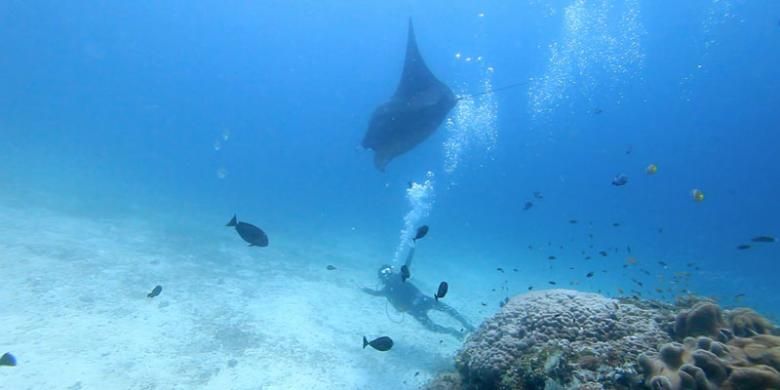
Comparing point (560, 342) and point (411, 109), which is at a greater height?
point (411, 109)

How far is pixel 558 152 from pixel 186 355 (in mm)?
103675

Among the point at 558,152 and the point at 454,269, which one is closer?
the point at 454,269

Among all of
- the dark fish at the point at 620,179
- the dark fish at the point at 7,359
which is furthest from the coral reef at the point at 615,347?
the dark fish at the point at 7,359

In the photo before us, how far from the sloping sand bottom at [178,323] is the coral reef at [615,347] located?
3.29 meters

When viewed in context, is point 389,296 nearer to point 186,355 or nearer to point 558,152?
point 186,355

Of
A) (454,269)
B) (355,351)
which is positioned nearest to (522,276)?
(454,269)

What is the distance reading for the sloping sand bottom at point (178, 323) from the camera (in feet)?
22.8

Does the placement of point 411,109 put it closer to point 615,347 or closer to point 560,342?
point 560,342

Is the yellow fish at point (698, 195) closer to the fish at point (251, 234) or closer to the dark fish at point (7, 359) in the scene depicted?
the fish at point (251, 234)

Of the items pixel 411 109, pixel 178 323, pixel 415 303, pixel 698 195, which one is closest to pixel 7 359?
pixel 178 323

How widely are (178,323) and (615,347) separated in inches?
348

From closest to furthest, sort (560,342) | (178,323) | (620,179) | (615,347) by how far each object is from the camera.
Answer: (615,347)
(560,342)
(178,323)
(620,179)

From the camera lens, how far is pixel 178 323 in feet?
29.6

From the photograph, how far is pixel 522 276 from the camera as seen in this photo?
1219 inches
